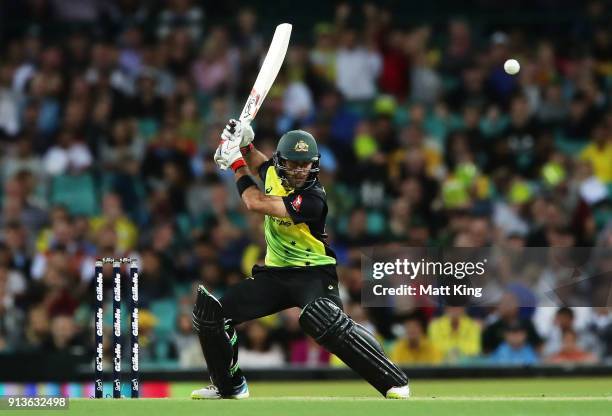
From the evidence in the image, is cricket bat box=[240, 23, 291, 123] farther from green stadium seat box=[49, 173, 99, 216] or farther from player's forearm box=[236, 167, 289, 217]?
green stadium seat box=[49, 173, 99, 216]

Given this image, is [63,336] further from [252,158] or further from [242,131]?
[242,131]

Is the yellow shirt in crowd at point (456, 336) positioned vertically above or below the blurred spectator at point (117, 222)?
below

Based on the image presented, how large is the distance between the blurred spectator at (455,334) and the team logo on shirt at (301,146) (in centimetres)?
420

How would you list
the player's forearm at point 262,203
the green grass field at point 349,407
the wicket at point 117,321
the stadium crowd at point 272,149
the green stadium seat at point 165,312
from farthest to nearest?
the green stadium seat at point 165,312
the stadium crowd at point 272,149
the wicket at point 117,321
the player's forearm at point 262,203
the green grass field at point 349,407

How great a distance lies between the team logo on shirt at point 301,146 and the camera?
8055 mm

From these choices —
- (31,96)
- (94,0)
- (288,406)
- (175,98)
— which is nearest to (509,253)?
(288,406)

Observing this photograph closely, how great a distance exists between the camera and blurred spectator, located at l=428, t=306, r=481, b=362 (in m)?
11.9

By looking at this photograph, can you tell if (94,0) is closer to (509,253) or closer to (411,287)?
(509,253)

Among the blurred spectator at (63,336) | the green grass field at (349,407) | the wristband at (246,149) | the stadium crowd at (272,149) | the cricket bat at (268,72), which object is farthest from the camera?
the stadium crowd at (272,149)

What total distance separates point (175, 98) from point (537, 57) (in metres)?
4.08

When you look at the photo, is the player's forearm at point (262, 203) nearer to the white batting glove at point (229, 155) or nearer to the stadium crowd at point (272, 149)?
the white batting glove at point (229, 155)

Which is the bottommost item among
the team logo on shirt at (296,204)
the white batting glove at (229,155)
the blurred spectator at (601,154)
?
the team logo on shirt at (296,204)

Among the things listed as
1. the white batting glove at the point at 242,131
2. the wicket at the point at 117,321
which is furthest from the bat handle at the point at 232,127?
the wicket at the point at 117,321

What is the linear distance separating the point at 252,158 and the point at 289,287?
3.13ft
